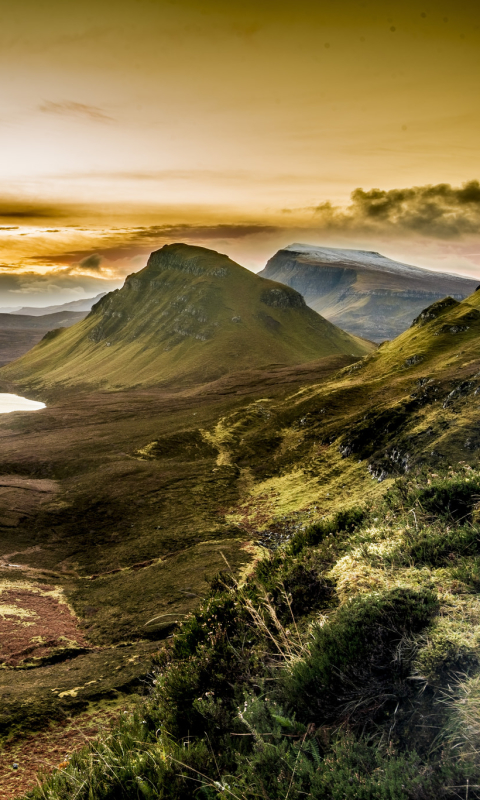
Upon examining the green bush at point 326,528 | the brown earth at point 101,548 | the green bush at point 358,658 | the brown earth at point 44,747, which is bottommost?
the brown earth at point 101,548

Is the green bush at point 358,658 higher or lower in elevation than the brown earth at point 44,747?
higher

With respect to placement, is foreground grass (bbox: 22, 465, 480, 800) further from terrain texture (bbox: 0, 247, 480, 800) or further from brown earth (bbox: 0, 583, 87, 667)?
brown earth (bbox: 0, 583, 87, 667)

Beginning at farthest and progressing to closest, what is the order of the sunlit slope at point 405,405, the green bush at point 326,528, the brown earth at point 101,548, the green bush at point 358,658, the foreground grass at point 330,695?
the sunlit slope at point 405,405 → the brown earth at point 101,548 → the green bush at point 326,528 → the green bush at point 358,658 → the foreground grass at point 330,695

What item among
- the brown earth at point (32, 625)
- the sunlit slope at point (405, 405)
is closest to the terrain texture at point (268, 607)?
the brown earth at point (32, 625)

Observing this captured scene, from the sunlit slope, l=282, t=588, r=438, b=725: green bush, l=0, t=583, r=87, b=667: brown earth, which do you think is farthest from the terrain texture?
the sunlit slope

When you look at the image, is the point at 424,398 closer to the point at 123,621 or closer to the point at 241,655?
the point at 123,621

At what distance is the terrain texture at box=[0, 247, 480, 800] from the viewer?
6.29 metres

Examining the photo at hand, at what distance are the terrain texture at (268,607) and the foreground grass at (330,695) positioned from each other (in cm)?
4

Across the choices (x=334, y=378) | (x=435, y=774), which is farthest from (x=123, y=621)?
(x=334, y=378)

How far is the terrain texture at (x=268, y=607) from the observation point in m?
6.29

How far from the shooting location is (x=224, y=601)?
1189cm

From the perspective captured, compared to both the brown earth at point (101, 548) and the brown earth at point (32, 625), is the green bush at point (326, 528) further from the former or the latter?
the brown earth at point (32, 625)

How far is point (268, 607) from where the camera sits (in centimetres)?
938

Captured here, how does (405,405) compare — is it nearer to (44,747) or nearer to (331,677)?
(44,747)
